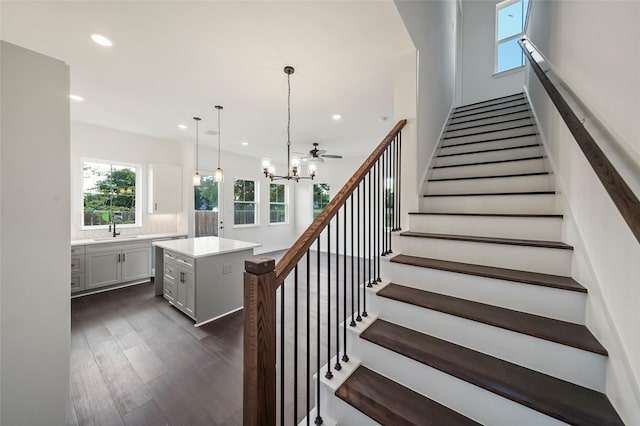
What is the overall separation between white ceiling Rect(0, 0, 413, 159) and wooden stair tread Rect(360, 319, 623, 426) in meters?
2.37

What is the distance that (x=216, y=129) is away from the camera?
4535mm

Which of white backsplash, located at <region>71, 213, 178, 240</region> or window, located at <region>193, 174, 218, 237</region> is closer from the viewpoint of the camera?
white backsplash, located at <region>71, 213, 178, 240</region>

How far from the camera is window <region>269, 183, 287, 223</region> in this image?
7.51m

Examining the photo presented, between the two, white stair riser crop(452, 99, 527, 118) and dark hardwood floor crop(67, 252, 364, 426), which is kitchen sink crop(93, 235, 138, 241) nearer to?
dark hardwood floor crop(67, 252, 364, 426)

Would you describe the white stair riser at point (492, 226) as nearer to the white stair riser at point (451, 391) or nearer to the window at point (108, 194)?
the white stair riser at point (451, 391)

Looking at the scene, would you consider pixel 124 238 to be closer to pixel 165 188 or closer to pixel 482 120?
pixel 165 188

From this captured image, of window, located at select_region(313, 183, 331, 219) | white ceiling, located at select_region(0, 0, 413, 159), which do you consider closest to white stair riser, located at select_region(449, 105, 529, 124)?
white ceiling, located at select_region(0, 0, 413, 159)

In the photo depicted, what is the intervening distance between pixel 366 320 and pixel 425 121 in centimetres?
217

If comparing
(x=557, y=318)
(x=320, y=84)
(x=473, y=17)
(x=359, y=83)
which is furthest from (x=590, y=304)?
Answer: (x=473, y=17)

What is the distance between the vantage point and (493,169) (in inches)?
96.5

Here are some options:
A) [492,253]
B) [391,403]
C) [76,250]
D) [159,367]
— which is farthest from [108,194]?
[492,253]

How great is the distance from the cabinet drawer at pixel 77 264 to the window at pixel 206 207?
196 cm

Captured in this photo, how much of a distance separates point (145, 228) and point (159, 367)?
148 inches

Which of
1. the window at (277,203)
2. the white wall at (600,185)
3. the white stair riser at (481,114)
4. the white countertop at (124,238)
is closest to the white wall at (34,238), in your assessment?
the white wall at (600,185)
